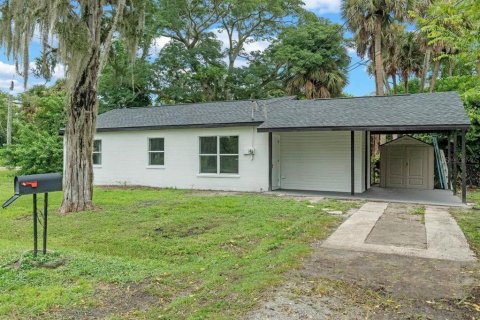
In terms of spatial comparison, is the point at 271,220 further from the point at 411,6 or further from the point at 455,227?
the point at 411,6

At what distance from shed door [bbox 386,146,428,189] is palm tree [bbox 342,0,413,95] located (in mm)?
5869

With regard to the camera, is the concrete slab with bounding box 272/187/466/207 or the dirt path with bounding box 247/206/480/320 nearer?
the dirt path with bounding box 247/206/480/320

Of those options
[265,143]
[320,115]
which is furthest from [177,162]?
[320,115]

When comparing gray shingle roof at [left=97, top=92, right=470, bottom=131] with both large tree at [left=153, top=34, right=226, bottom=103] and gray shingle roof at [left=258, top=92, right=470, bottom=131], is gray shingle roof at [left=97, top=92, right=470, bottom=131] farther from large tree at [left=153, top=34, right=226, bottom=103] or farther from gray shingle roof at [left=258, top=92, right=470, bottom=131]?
large tree at [left=153, top=34, right=226, bottom=103]

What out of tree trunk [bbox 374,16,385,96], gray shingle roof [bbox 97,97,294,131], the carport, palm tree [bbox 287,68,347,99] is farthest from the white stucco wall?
palm tree [bbox 287,68,347,99]

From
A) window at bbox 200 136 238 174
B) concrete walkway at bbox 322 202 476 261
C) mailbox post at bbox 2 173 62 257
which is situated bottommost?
concrete walkway at bbox 322 202 476 261

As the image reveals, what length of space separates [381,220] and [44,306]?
251 inches

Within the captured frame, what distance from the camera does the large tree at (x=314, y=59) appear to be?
22.4 m

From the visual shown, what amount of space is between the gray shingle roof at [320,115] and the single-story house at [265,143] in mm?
33

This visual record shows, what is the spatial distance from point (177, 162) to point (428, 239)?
9940 mm

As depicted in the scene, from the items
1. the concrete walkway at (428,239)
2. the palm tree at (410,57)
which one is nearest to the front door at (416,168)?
the concrete walkway at (428,239)

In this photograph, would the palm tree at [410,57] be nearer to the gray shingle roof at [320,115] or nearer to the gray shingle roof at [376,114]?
the gray shingle roof at [320,115]

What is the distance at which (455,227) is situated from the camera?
704cm

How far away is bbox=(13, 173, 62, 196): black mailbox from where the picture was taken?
175 inches
